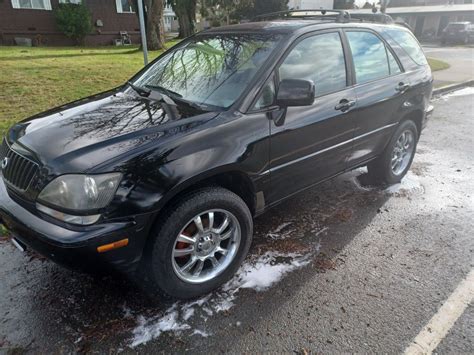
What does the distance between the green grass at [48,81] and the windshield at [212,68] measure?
10.7ft

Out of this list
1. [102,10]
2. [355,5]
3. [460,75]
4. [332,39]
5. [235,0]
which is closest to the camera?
[332,39]

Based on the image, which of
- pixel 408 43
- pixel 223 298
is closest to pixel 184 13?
pixel 408 43

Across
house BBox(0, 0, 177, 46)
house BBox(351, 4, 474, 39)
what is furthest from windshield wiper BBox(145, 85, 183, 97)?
house BBox(351, 4, 474, 39)

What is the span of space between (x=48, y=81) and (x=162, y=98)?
6.15 meters

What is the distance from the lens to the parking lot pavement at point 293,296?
2.23 m

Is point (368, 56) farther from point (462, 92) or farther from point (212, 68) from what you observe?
point (462, 92)

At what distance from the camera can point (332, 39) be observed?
333cm

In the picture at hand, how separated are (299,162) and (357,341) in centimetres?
139

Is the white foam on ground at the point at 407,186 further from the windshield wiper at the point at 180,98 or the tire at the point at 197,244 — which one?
the windshield wiper at the point at 180,98

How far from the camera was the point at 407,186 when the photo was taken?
173 inches

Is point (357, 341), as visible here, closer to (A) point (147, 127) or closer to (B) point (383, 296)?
(B) point (383, 296)

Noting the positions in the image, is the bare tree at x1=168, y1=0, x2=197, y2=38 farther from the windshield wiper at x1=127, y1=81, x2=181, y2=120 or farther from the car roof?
the windshield wiper at x1=127, y1=81, x2=181, y2=120

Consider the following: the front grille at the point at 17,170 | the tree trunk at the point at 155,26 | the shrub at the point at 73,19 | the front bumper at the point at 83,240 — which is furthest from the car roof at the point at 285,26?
the shrub at the point at 73,19

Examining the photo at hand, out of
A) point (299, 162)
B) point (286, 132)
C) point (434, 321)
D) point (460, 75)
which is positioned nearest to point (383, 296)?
point (434, 321)
